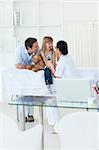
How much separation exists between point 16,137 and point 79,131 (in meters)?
0.37

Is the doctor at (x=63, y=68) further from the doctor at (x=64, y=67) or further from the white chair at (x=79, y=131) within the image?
the white chair at (x=79, y=131)

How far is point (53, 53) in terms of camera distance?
4137 millimetres

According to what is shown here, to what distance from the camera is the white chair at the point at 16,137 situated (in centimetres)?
183

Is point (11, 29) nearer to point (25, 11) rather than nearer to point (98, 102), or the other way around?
point (25, 11)

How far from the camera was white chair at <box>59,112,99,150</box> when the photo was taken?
1810 mm

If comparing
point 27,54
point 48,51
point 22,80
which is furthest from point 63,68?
point 27,54

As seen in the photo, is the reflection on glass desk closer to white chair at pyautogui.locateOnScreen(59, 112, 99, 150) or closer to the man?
white chair at pyautogui.locateOnScreen(59, 112, 99, 150)

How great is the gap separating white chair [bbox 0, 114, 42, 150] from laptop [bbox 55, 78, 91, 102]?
85 cm

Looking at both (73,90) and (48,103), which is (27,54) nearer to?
(73,90)

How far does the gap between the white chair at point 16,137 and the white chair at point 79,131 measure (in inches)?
5.8

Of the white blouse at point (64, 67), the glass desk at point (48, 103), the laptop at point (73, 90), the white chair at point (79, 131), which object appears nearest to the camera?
the white chair at point (79, 131)

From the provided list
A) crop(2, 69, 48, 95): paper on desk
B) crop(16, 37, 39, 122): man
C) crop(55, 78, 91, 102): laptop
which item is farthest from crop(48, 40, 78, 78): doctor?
crop(16, 37, 39, 122): man

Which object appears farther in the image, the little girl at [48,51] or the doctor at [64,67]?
the little girl at [48,51]

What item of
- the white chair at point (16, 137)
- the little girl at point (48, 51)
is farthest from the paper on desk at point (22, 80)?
the white chair at point (16, 137)
